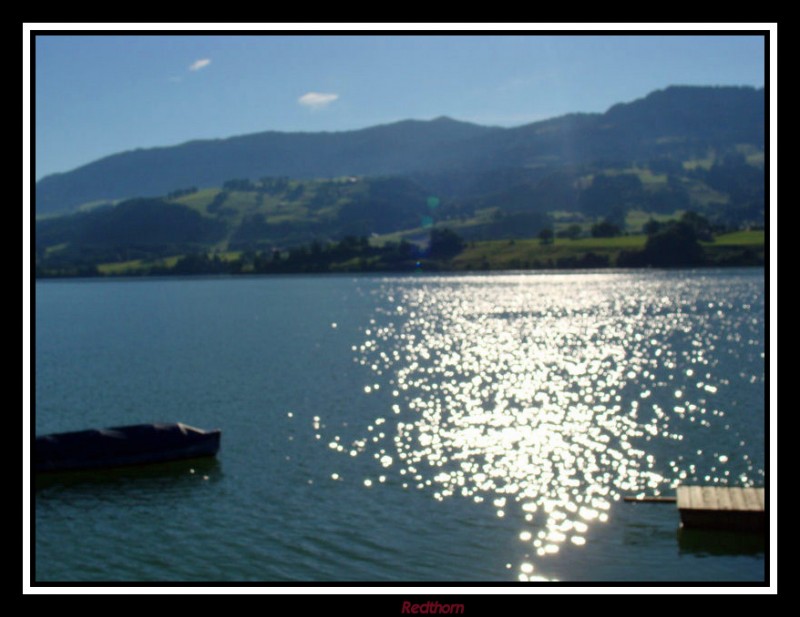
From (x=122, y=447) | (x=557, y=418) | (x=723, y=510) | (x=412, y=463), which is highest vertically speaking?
(x=557, y=418)

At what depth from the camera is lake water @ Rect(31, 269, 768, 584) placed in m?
34.9

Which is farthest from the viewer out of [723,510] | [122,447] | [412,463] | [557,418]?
[557,418]

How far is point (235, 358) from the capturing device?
10338 cm

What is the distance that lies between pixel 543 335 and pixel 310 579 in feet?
314

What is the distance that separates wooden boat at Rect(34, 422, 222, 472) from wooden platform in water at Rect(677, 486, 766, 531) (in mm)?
29165

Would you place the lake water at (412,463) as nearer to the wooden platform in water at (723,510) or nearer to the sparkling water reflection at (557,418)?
the sparkling water reflection at (557,418)

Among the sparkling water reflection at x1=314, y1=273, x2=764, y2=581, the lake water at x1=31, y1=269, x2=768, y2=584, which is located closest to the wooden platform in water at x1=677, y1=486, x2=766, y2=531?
the lake water at x1=31, y1=269, x2=768, y2=584

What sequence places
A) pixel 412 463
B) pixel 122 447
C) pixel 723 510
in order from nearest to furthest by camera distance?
pixel 723 510 → pixel 412 463 → pixel 122 447

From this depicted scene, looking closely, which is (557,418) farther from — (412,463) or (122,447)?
(122,447)

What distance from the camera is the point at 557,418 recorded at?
204ft

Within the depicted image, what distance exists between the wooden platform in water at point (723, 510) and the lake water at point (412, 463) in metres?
0.57

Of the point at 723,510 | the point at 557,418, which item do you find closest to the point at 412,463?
the point at 557,418

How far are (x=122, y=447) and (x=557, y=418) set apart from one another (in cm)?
3014

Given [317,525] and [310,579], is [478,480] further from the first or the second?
[310,579]
